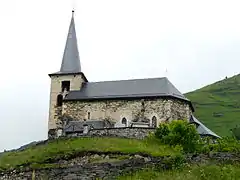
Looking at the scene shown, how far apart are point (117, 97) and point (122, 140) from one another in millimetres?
14752

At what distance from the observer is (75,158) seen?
1704 inches

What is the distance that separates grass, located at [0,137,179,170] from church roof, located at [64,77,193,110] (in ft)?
44.8

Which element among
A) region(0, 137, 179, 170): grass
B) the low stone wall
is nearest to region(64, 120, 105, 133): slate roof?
the low stone wall

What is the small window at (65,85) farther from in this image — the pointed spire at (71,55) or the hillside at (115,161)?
the hillside at (115,161)

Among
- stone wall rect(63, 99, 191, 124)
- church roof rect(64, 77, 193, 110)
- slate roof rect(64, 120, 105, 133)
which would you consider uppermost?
church roof rect(64, 77, 193, 110)

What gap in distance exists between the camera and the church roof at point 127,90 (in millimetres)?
62531

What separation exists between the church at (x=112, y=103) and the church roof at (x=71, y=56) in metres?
0.63

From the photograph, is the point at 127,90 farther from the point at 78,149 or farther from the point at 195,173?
the point at 195,173

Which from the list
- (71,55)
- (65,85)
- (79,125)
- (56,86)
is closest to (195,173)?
(79,125)

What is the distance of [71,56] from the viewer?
71.7 m

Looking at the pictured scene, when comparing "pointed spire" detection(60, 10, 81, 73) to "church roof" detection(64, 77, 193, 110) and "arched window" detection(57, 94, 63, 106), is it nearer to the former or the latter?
"church roof" detection(64, 77, 193, 110)

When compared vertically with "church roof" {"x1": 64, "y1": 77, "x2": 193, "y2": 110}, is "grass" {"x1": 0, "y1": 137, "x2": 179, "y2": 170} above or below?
below

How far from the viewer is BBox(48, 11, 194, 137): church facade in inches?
2424

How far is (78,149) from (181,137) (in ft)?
29.5
